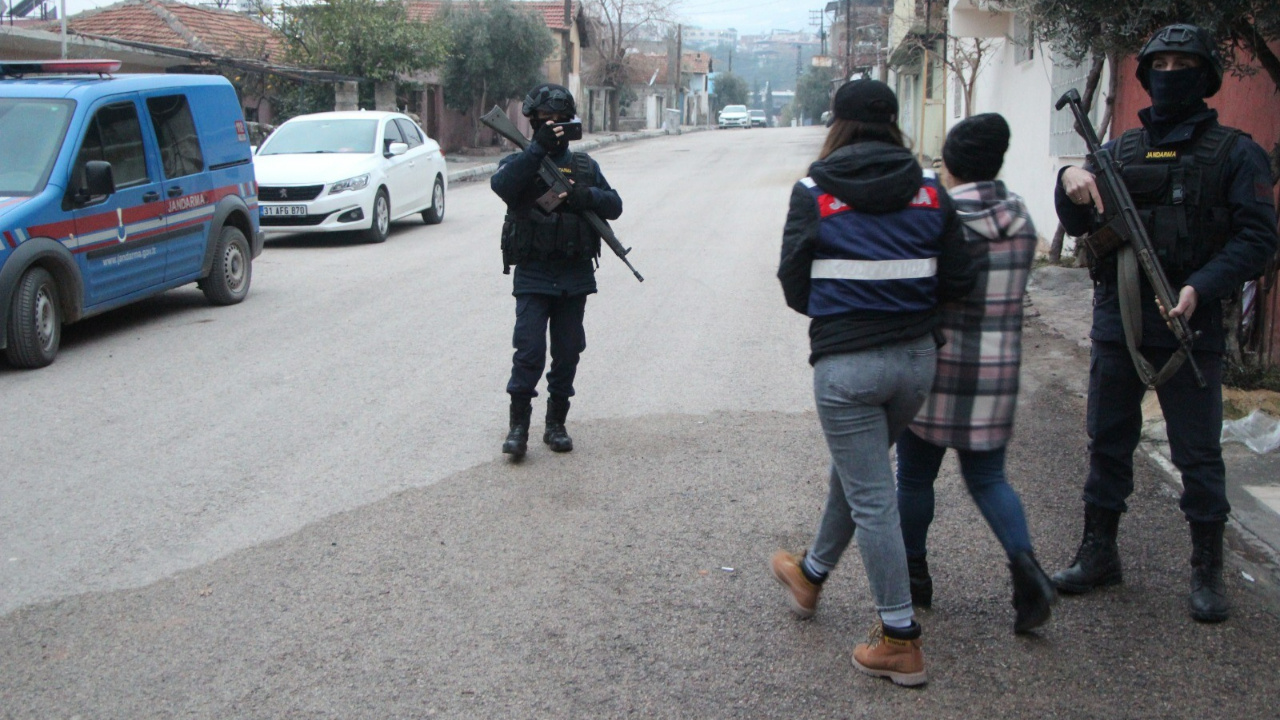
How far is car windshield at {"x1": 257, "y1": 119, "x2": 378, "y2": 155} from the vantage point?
14375 millimetres

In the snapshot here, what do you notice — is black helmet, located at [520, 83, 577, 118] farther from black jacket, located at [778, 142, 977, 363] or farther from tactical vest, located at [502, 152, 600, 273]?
black jacket, located at [778, 142, 977, 363]

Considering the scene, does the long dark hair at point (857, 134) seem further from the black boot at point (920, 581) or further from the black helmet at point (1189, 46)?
the black boot at point (920, 581)

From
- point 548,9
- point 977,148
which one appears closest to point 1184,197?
point 977,148

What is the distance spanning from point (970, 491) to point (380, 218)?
1143 cm

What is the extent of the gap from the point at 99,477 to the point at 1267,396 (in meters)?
5.84

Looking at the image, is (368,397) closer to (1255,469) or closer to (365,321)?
(365,321)

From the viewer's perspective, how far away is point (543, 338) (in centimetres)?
543

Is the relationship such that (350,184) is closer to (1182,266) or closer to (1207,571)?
(1182,266)

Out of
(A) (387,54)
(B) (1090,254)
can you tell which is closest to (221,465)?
(B) (1090,254)

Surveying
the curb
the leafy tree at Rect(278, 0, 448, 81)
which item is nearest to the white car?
the curb

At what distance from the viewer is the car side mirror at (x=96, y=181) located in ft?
25.4

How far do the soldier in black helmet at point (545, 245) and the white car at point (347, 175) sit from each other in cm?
845

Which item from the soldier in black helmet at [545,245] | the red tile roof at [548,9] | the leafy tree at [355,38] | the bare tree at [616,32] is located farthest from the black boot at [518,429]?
the bare tree at [616,32]

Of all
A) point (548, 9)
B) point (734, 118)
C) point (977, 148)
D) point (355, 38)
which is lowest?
point (977, 148)
